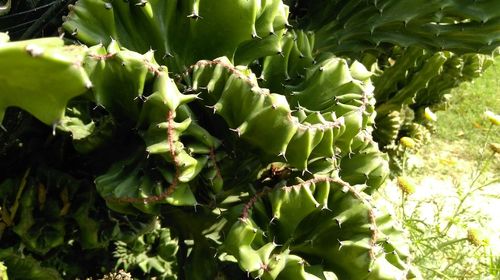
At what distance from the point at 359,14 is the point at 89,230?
1.40 meters

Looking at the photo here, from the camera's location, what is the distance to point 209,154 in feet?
6.05

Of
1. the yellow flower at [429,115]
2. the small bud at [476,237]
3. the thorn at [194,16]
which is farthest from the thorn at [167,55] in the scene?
the yellow flower at [429,115]

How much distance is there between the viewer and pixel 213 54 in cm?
200

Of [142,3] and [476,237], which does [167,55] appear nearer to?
[142,3]

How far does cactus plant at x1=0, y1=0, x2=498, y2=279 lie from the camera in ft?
5.73

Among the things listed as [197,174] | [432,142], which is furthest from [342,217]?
[432,142]

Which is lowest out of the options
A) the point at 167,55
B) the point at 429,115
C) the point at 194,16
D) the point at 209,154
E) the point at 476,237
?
the point at 429,115

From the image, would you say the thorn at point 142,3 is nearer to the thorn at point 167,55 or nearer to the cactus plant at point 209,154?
the cactus plant at point 209,154

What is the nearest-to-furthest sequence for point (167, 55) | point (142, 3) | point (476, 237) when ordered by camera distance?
1. point (142, 3)
2. point (167, 55)
3. point (476, 237)

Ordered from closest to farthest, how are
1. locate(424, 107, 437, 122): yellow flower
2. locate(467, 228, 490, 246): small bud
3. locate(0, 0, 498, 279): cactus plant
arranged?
locate(0, 0, 498, 279): cactus plant < locate(467, 228, 490, 246): small bud < locate(424, 107, 437, 122): yellow flower

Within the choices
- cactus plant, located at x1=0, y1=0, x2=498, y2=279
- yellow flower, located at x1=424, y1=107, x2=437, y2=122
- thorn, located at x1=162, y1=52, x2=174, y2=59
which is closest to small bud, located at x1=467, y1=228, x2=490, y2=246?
cactus plant, located at x1=0, y1=0, x2=498, y2=279

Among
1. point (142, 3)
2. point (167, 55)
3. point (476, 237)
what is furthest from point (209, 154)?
point (476, 237)

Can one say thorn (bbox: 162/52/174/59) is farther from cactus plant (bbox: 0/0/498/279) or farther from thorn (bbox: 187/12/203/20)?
thorn (bbox: 187/12/203/20)

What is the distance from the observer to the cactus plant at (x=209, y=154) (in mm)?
1747
